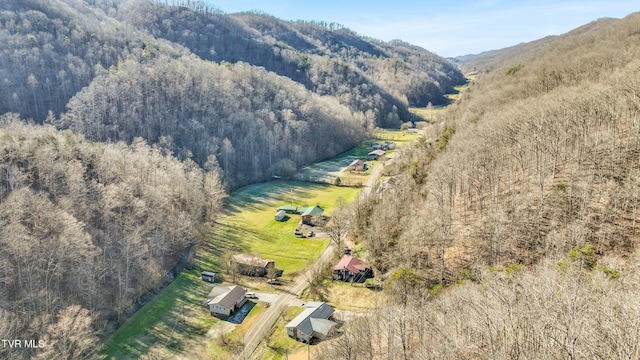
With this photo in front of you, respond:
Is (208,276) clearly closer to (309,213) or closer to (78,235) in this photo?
(78,235)

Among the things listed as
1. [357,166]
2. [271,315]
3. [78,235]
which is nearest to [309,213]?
[271,315]

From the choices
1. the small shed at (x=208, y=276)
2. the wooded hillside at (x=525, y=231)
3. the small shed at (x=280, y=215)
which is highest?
the wooded hillside at (x=525, y=231)

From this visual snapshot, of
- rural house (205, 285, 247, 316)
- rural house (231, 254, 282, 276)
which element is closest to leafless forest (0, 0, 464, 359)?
rural house (205, 285, 247, 316)

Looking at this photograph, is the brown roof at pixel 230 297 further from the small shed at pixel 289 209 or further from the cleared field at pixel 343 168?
the cleared field at pixel 343 168

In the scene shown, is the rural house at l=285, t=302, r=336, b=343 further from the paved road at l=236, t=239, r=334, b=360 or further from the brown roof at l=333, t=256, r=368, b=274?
the brown roof at l=333, t=256, r=368, b=274

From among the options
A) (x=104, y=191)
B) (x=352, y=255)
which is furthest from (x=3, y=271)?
(x=352, y=255)

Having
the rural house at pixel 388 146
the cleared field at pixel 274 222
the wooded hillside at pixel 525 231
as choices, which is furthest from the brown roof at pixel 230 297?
the rural house at pixel 388 146

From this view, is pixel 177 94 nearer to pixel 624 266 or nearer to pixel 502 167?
pixel 502 167
